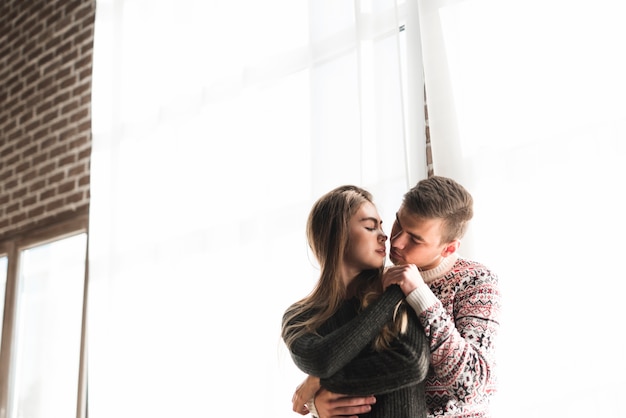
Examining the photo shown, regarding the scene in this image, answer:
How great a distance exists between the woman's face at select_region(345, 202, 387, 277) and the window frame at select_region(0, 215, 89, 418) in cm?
243

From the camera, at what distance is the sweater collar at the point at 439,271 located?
181cm

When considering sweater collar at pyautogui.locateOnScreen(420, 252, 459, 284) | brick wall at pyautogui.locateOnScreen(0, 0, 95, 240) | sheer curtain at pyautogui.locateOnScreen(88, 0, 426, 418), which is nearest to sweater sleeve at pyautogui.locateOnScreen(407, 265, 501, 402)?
sweater collar at pyautogui.locateOnScreen(420, 252, 459, 284)

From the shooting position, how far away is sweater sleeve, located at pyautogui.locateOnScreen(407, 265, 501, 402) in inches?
61.9

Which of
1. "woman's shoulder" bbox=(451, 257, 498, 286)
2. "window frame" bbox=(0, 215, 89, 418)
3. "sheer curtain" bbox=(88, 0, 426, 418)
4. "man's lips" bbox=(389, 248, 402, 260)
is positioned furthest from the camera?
"window frame" bbox=(0, 215, 89, 418)

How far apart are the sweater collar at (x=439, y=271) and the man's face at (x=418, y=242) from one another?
12mm

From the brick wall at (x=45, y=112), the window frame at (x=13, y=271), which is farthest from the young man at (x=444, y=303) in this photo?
the brick wall at (x=45, y=112)

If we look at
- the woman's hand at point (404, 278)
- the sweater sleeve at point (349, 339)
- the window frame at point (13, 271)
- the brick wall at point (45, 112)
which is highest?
the brick wall at point (45, 112)

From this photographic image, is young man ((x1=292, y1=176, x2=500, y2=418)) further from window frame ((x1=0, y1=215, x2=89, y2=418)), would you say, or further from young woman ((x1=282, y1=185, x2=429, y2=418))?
window frame ((x1=0, y1=215, x2=89, y2=418))

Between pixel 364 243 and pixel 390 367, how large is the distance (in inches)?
15.7

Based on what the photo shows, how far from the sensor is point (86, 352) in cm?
386

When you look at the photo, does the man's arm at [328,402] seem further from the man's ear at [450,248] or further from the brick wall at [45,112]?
the brick wall at [45,112]

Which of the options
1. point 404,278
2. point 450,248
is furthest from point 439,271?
point 404,278

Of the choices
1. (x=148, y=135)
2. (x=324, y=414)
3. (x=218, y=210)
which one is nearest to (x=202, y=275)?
(x=218, y=210)

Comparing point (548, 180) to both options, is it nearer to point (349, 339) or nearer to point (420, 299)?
point (420, 299)
